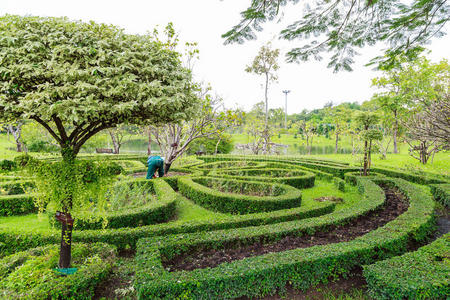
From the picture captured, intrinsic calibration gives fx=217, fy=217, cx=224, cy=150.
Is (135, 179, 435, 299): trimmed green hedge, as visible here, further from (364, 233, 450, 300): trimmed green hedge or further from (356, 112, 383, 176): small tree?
(356, 112, 383, 176): small tree

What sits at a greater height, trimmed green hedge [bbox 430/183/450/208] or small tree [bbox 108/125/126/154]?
small tree [bbox 108/125/126/154]

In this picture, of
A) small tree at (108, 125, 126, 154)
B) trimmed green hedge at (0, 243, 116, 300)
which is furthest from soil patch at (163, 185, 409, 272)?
small tree at (108, 125, 126, 154)

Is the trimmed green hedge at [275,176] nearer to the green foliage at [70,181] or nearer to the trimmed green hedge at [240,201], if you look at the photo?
the trimmed green hedge at [240,201]

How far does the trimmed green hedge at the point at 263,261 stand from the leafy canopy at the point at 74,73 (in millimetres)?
2251

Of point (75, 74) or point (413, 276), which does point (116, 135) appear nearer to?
point (75, 74)

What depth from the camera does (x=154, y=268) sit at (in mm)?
3180

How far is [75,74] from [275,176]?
960cm

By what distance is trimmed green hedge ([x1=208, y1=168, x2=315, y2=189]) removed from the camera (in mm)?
8676

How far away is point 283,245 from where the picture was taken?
4168 millimetres

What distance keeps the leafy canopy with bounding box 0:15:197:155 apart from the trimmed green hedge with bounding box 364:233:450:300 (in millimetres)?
3600

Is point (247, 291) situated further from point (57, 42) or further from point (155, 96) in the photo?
point (57, 42)

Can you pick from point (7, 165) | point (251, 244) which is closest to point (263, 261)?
point (251, 244)

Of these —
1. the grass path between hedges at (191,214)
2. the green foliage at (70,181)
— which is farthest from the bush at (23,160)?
the grass path between hedges at (191,214)

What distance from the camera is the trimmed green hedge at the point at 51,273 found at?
2.82 m
